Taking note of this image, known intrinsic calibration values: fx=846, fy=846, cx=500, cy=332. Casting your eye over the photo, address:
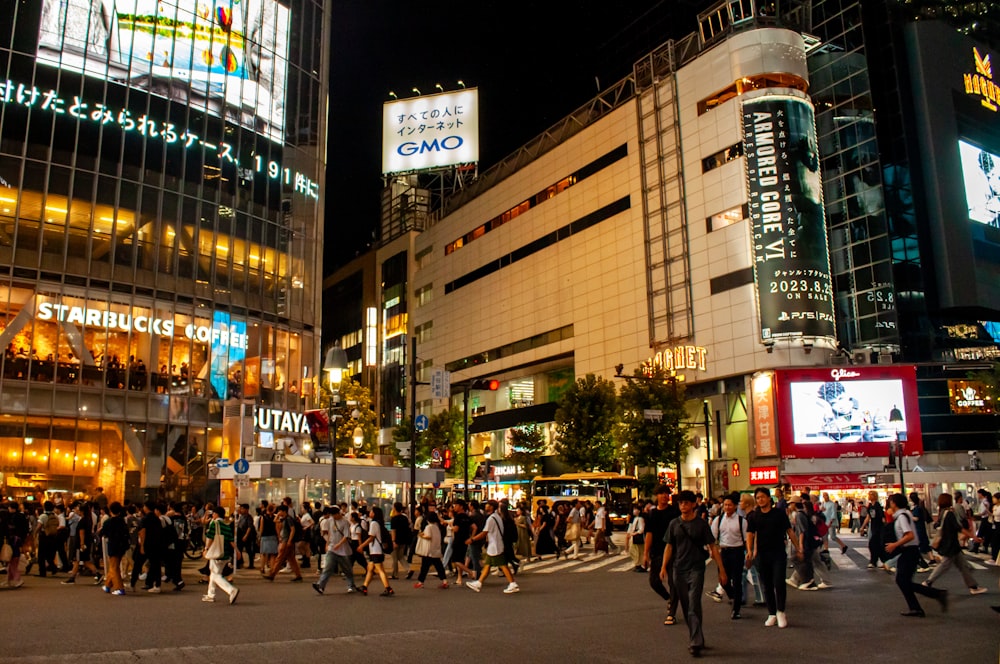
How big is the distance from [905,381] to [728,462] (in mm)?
11445

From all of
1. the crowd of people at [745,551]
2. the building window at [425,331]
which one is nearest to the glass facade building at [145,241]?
the crowd of people at [745,551]

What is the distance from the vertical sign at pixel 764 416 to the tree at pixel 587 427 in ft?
27.5

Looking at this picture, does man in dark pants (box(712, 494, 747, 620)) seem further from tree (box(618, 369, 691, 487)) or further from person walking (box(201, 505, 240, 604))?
tree (box(618, 369, 691, 487))

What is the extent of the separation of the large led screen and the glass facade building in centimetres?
7

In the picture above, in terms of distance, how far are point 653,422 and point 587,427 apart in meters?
5.98

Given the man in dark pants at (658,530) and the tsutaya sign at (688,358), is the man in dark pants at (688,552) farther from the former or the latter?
the tsutaya sign at (688,358)

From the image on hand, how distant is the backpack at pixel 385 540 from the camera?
666 inches

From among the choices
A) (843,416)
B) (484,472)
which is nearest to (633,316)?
(843,416)

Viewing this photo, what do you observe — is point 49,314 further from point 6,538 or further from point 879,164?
point 879,164


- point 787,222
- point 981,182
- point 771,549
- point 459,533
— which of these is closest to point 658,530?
point 771,549

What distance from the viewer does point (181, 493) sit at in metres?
35.3

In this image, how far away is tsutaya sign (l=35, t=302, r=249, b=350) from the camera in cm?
3297

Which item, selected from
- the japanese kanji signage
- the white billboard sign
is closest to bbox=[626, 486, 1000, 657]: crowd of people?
the japanese kanji signage

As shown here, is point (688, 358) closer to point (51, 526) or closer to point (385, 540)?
point (385, 540)
